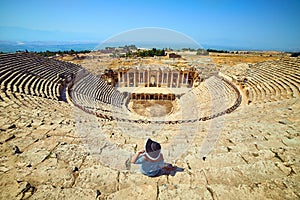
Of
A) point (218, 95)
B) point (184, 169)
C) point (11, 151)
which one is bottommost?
point (218, 95)

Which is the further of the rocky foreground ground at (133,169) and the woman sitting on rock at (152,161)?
the woman sitting on rock at (152,161)

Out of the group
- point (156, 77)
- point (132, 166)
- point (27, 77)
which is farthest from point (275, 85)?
point (156, 77)

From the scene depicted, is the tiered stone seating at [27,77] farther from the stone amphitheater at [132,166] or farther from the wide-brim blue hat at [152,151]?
the wide-brim blue hat at [152,151]

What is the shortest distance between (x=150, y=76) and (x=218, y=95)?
49.3 ft

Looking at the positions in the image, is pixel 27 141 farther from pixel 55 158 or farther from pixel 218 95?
pixel 218 95

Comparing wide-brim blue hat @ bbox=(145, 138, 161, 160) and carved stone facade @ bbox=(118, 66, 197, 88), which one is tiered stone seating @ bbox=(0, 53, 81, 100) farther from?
carved stone facade @ bbox=(118, 66, 197, 88)

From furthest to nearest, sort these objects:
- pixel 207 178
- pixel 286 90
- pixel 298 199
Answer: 1. pixel 286 90
2. pixel 207 178
3. pixel 298 199

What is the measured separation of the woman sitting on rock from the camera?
293 cm

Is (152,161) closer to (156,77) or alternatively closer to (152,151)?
(152,151)

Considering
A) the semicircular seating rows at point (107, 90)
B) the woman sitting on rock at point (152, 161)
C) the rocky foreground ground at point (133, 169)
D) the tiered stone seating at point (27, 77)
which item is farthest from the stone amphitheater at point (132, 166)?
the semicircular seating rows at point (107, 90)

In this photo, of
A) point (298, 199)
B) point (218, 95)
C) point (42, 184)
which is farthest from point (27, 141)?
Answer: point (218, 95)

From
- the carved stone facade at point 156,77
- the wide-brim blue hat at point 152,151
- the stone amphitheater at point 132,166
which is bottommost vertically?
the carved stone facade at point 156,77

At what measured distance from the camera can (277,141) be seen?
423 cm

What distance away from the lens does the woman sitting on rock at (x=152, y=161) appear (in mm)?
2926
